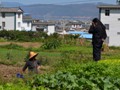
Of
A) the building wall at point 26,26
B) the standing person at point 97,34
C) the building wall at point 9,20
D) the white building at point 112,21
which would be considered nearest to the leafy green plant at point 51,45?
the standing person at point 97,34

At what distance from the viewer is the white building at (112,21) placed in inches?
2899

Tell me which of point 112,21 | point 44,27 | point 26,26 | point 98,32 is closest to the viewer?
point 98,32

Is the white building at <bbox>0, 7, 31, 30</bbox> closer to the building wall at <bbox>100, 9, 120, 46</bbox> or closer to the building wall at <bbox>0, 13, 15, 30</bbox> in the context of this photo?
→ the building wall at <bbox>0, 13, 15, 30</bbox>

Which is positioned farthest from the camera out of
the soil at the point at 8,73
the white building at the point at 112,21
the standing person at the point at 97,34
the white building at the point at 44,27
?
the white building at the point at 44,27

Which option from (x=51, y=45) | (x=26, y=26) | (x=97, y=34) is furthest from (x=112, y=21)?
→ (x=97, y=34)

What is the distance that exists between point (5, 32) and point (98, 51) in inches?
1936

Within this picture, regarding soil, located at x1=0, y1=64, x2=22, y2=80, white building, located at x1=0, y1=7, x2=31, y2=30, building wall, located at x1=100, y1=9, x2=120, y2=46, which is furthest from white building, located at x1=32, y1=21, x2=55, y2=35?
soil, located at x1=0, y1=64, x2=22, y2=80

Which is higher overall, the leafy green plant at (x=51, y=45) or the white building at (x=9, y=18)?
the white building at (x=9, y=18)

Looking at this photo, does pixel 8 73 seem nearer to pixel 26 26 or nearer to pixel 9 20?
pixel 9 20

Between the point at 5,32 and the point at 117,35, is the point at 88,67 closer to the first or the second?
Result: the point at 5,32

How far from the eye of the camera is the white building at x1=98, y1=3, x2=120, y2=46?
73625mm

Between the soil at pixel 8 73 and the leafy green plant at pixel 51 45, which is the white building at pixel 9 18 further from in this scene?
the soil at pixel 8 73

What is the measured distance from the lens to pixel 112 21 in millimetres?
74250

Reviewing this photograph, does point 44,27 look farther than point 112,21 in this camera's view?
Yes
